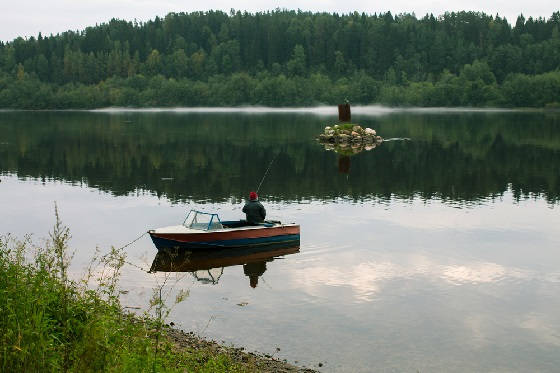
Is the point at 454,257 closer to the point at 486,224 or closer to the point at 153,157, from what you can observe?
the point at 486,224

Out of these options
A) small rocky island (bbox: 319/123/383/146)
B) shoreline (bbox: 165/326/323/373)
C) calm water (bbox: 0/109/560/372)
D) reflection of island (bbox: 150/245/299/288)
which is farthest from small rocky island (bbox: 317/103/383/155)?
shoreline (bbox: 165/326/323/373)

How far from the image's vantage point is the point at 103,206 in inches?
1816

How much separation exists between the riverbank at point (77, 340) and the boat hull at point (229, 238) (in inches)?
458

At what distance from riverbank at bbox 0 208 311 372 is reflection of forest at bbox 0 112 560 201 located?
30.9 m

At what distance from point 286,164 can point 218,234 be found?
3954 cm

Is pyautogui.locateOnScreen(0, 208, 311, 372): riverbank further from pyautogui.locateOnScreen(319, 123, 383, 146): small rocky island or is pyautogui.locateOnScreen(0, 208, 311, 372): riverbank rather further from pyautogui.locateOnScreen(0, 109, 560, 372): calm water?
pyautogui.locateOnScreen(319, 123, 383, 146): small rocky island

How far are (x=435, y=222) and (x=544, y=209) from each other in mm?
9648

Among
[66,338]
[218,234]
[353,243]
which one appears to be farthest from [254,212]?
[66,338]

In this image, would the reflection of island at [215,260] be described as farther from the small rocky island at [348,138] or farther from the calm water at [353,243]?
the small rocky island at [348,138]

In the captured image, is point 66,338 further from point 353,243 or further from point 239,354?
point 353,243

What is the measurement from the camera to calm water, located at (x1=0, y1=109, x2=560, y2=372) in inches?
853

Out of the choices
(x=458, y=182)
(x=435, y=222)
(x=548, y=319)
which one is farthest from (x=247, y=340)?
(x=458, y=182)

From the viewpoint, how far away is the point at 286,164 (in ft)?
234

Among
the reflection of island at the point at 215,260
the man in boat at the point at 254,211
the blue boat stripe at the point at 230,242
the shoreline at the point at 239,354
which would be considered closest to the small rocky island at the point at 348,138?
the man in boat at the point at 254,211
